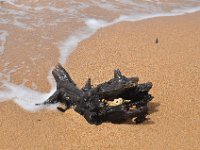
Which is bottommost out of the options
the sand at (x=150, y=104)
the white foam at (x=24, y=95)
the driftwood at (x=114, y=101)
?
the white foam at (x=24, y=95)

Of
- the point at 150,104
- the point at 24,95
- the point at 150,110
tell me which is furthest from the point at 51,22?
the point at 150,110

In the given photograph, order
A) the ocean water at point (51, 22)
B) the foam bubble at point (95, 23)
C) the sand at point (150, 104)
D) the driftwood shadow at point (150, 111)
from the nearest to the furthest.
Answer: the sand at point (150, 104), the driftwood shadow at point (150, 111), the ocean water at point (51, 22), the foam bubble at point (95, 23)

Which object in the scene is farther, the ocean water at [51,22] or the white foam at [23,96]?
the ocean water at [51,22]

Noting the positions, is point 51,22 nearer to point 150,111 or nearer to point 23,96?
point 23,96

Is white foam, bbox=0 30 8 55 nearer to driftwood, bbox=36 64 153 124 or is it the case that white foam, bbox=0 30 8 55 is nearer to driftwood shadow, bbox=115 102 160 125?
driftwood, bbox=36 64 153 124

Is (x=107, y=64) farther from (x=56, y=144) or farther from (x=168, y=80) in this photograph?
(x=56, y=144)

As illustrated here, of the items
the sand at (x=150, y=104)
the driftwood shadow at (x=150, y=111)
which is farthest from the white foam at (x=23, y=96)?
the driftwood shadow at (x=150, y=111)

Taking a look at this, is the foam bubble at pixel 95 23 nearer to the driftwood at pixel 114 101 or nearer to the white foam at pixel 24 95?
the white foam at pixel 24 95

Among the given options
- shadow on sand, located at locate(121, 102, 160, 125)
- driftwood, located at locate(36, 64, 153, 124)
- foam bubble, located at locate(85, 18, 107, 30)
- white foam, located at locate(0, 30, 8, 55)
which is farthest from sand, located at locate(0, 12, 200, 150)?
white foam, located at locate(0, 30, 8, 55)
